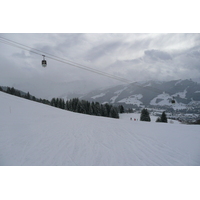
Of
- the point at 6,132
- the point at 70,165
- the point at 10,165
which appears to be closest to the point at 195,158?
the point at 70,165

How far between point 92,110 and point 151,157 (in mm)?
40406

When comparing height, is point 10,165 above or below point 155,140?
below

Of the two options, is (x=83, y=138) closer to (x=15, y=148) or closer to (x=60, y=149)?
(x=60, y=149)

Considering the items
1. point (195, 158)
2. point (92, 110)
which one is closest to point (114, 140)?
point (195, 158)

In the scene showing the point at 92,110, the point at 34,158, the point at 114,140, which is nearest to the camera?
the point at 34,158

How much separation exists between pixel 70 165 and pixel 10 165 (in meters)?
2.30

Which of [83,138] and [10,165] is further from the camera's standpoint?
[83,138]

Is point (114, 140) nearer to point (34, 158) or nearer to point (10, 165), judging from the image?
point (34, 158)

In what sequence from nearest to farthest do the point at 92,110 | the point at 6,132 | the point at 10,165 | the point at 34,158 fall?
the point at 10,165 → the point at 34,158 → the point at 6,132 → the point at 92,110

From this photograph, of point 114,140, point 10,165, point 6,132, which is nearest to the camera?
point 10,165

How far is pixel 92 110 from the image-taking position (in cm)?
4525

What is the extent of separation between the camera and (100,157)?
512 cm

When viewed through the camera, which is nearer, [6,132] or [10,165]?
[10,165]

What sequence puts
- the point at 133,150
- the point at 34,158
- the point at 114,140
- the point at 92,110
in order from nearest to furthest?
the point at 34,158
the point at 133,150
the point at 114,140
the point at 92,110
